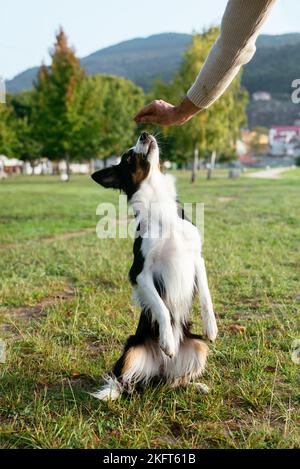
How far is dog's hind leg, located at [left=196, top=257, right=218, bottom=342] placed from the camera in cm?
331

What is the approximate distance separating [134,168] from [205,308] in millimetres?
1159

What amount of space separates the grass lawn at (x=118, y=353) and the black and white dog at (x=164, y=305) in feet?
0.45

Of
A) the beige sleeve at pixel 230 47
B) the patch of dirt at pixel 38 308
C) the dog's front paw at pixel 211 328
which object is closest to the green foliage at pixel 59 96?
the patch of dirt at pixel 38 308

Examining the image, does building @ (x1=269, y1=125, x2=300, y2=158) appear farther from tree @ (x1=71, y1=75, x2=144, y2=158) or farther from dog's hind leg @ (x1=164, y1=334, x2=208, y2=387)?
dog's hind leg @ (x1=164, y1=334, x2=208, y2=387)

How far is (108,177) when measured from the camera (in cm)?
367

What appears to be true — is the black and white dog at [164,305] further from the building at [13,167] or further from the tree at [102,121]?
the building at [13,167]

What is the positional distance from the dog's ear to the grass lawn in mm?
1360

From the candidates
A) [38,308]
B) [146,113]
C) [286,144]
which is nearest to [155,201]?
[146,113]

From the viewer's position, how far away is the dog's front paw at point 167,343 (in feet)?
10.0

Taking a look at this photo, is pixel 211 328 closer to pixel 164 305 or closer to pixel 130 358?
pixel 164 305

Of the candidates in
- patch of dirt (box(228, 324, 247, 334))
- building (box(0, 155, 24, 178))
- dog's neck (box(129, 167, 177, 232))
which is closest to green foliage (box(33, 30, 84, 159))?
building (box(0, 155, 24, 178))

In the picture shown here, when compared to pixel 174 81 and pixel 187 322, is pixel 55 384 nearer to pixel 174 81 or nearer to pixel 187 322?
pixel 187 322

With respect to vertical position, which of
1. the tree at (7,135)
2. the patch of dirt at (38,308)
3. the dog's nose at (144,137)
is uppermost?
the tree at (7,135)
